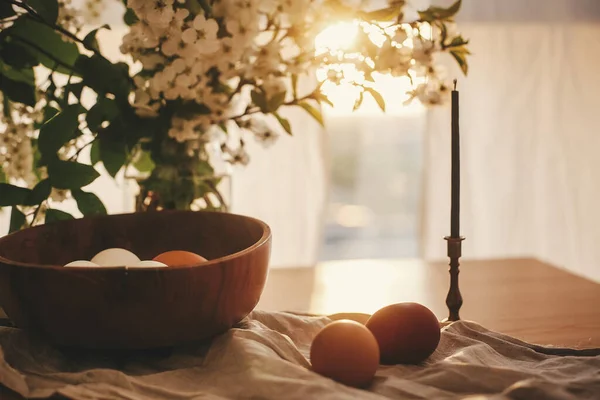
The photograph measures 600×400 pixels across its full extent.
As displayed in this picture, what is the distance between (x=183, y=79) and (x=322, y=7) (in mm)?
177

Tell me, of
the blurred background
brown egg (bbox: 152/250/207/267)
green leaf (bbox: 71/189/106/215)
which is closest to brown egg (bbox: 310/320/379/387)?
brown egg (bbox: 152/250/207/267)

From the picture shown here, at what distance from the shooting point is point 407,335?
668 mm

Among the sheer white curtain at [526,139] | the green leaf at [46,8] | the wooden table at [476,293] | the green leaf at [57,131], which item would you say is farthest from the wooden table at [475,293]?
the sheer white curtain at [526,139]

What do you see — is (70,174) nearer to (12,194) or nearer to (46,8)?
(12,194)

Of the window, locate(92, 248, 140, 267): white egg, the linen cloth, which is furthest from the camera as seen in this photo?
the window

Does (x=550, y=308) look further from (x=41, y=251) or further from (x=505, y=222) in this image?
(x=505, y=222)

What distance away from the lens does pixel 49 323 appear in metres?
0.61

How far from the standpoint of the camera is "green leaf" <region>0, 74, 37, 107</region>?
0.86 metres

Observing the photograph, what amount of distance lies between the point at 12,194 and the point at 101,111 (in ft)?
0.46

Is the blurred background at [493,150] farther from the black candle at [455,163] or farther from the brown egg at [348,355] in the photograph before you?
the brown egg at [348,355]

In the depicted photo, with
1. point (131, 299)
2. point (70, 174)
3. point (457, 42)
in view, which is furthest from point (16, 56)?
point (457, 42)

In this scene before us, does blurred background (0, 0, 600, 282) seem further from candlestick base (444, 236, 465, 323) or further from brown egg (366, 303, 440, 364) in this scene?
A: brown egg (366, 303, 440, 364)

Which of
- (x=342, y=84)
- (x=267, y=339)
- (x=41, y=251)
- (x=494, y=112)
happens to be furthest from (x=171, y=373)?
(x=494, y=112)

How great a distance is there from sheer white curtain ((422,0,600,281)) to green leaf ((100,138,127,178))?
1028 mm
